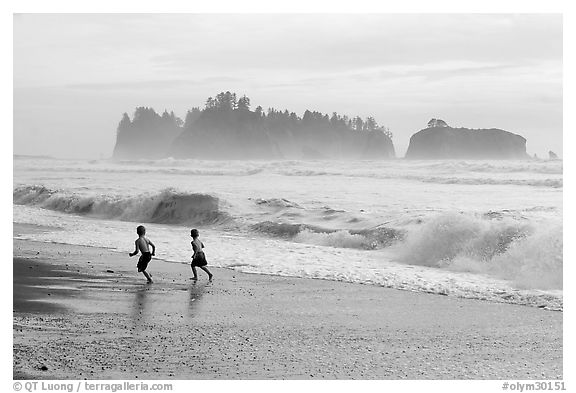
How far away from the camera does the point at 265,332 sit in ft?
25.1

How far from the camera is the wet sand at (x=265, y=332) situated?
251 inches

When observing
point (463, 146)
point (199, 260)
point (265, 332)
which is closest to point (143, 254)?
point (199, 260)

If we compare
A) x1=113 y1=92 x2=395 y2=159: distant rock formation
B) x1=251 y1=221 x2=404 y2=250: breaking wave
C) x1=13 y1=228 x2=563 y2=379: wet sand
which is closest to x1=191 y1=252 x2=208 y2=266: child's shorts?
x1=13 y1=228 x2=563 y2=379: wet sand

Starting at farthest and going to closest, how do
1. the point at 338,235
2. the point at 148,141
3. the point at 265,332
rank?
the point at 148,141, the point at 338,235, the point at 265,332

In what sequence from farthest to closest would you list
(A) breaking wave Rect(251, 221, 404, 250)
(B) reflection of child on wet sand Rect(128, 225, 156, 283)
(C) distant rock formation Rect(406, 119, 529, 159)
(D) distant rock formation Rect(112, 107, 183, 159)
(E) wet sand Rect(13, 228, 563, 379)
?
(D) distant rock formation Rect(112, 107, 183, 159), (C) distant rock formation Rect(406, 119, 529, 159), (A) breaking wave Rect(251, 221, 404, 250), (B) reflection of child on wet sand Rect(128, 225, 156, 283), (E) wet sand Rect(13, 228, 563, 379)

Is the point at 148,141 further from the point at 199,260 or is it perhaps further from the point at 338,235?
the point at 199,260

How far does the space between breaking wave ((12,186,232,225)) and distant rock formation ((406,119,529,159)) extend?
8.95 metres

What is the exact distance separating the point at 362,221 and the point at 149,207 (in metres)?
8.12

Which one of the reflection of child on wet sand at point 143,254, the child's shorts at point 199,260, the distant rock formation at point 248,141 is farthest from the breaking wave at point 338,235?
the distant rock formation at point 248,141

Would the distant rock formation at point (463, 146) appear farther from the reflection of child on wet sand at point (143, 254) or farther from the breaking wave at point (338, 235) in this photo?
the reflection of child on wet sand at point (143, 254)

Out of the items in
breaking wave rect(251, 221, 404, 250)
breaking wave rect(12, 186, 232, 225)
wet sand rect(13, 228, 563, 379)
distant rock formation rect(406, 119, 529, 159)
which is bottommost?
wet sand rect(13, 228, 563, 379)

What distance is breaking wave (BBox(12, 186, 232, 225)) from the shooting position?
72.0 ft

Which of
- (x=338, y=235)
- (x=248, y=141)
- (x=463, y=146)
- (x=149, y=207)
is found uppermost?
(x=248, y=141)

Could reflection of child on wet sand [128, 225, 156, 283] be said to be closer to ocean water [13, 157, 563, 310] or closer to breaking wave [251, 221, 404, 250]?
ocean water [13, 157, 563, 310]
